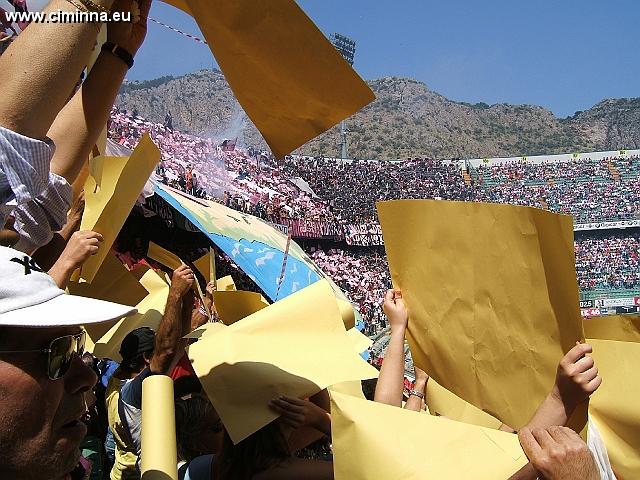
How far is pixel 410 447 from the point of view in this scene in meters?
1.14

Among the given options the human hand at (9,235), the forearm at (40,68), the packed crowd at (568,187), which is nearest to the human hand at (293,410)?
the human hand at (9,235)

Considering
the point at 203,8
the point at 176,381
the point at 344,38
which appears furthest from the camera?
the point at 344,38

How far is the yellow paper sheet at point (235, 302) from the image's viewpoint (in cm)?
229

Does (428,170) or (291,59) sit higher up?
(428,170)

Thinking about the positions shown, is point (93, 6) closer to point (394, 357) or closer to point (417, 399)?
point (394, 357)

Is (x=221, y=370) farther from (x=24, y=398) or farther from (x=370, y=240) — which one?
(x=370, y=240)

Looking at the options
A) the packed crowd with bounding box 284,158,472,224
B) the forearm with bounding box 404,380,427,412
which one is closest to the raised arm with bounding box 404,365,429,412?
the forearm with bounding box 404,380,427,412

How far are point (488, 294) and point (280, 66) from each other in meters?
0.75

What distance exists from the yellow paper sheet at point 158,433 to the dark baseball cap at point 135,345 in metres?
1.15

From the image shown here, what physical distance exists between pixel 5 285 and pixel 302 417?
34.2 inches

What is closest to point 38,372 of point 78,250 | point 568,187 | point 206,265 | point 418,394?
point 78,250

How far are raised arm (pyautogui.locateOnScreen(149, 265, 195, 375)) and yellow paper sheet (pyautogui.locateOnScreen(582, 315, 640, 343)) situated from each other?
1.37 metres

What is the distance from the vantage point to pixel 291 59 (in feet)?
4.33

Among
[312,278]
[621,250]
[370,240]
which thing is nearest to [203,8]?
[312,278]
